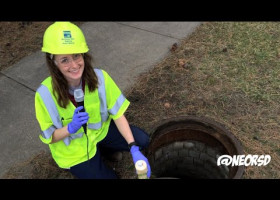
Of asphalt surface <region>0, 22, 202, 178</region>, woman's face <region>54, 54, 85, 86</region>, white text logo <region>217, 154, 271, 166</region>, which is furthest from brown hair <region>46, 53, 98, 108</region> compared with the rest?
white text logo <region>217, 154, 271, 166</region>

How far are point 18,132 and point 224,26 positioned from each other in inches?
129

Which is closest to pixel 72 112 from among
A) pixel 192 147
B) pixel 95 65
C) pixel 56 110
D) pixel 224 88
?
pixel 56 110

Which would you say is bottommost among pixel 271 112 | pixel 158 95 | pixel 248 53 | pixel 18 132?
pixel 18 132

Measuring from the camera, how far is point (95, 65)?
3896 millimetres

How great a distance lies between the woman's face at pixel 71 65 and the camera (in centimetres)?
198

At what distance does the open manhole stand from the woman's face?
3.33 ft

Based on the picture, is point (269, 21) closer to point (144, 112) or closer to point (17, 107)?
point (144, 112)

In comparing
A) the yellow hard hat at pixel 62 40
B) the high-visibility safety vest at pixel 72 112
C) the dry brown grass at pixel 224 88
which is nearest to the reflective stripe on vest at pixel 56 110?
the high-visibility safety vest at pixel 72 112

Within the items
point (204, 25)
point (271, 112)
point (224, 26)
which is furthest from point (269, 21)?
point (271, 112)

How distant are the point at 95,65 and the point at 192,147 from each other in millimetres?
1704

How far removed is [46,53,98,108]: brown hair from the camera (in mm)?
2039

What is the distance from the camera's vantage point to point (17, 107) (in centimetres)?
340

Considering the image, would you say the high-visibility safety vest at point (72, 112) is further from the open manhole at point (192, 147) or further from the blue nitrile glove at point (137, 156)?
the open manhole at point (192, 147)

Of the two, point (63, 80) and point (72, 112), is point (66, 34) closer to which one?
point (63, 80)
